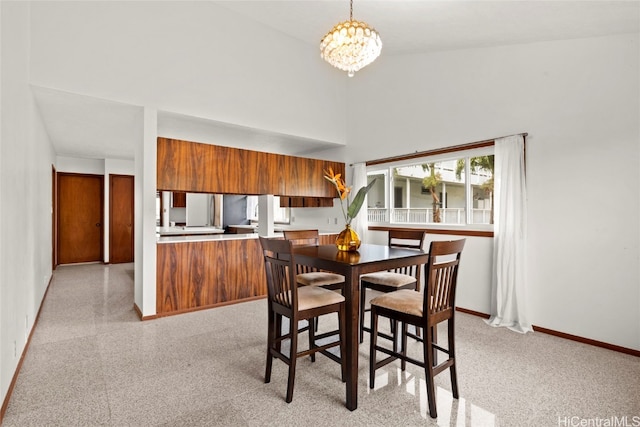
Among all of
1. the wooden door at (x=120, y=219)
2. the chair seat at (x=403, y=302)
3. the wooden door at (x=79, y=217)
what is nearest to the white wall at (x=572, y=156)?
the chair seat at (x=403, y=302)

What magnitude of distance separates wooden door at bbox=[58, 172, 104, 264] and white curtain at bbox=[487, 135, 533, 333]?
784cm

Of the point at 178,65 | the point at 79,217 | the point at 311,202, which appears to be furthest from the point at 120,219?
the point at 178,65

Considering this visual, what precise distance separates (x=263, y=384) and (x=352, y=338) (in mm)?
767

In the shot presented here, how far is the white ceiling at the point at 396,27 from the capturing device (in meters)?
2.71

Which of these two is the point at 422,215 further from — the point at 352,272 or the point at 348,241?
the point at 352,272

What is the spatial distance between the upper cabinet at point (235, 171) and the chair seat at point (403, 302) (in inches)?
106

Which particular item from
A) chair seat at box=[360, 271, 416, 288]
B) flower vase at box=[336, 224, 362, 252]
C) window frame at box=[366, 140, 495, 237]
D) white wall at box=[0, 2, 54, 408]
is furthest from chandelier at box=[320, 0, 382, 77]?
white wall at box=[0, 2, 54, 408]

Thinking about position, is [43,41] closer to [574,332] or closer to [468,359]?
[468,359]

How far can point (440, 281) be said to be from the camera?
203 cm

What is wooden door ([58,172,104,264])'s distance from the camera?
7051 millimetres

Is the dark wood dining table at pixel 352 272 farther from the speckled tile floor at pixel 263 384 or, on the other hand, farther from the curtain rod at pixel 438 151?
the curtain rod at pixel 438 151

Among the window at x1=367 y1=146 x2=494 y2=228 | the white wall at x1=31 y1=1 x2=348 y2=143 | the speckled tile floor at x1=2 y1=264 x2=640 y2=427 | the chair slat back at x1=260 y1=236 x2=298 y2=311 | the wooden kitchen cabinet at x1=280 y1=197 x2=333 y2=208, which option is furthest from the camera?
the wooden kitchen cabinet at x1=280 y1=197 x2=333 y2=208

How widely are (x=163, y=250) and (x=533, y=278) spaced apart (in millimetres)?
3977

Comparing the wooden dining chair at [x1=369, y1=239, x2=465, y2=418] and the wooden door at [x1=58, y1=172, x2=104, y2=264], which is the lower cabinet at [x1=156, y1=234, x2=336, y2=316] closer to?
the wooden dining chair at [x1=369, y1=239, x2=465, y2=418]
